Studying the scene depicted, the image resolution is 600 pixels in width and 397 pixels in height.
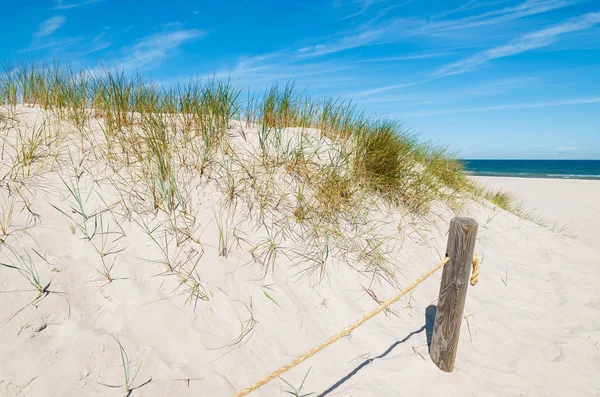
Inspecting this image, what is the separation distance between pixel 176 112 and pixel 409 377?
3.46 m

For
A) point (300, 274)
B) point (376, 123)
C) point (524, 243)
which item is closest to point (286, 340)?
point (300, 274)

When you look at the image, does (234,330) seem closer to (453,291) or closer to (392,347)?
(392,347)

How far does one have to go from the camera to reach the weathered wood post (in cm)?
200

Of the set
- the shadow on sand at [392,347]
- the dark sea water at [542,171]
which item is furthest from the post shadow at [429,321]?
the dark sea water at [542,171]

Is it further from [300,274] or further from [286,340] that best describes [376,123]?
[286,340]

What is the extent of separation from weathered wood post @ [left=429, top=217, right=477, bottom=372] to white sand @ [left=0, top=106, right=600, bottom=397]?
0.45 ft

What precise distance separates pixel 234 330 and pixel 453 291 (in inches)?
58.3

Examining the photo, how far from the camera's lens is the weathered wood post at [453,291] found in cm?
200

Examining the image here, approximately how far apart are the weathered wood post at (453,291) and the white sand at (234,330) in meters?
0.14

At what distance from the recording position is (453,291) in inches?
81.5

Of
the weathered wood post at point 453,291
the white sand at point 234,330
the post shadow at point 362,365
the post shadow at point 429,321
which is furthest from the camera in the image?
the post shadow at point 429,321

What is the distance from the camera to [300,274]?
8.35 feet

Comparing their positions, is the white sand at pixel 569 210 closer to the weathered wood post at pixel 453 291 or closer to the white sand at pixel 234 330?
the white sand at pixel 234 330

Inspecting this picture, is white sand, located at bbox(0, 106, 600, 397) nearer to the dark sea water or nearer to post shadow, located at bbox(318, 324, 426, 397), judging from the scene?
post shadow, located at bbox(318, 324, 426, 397)
